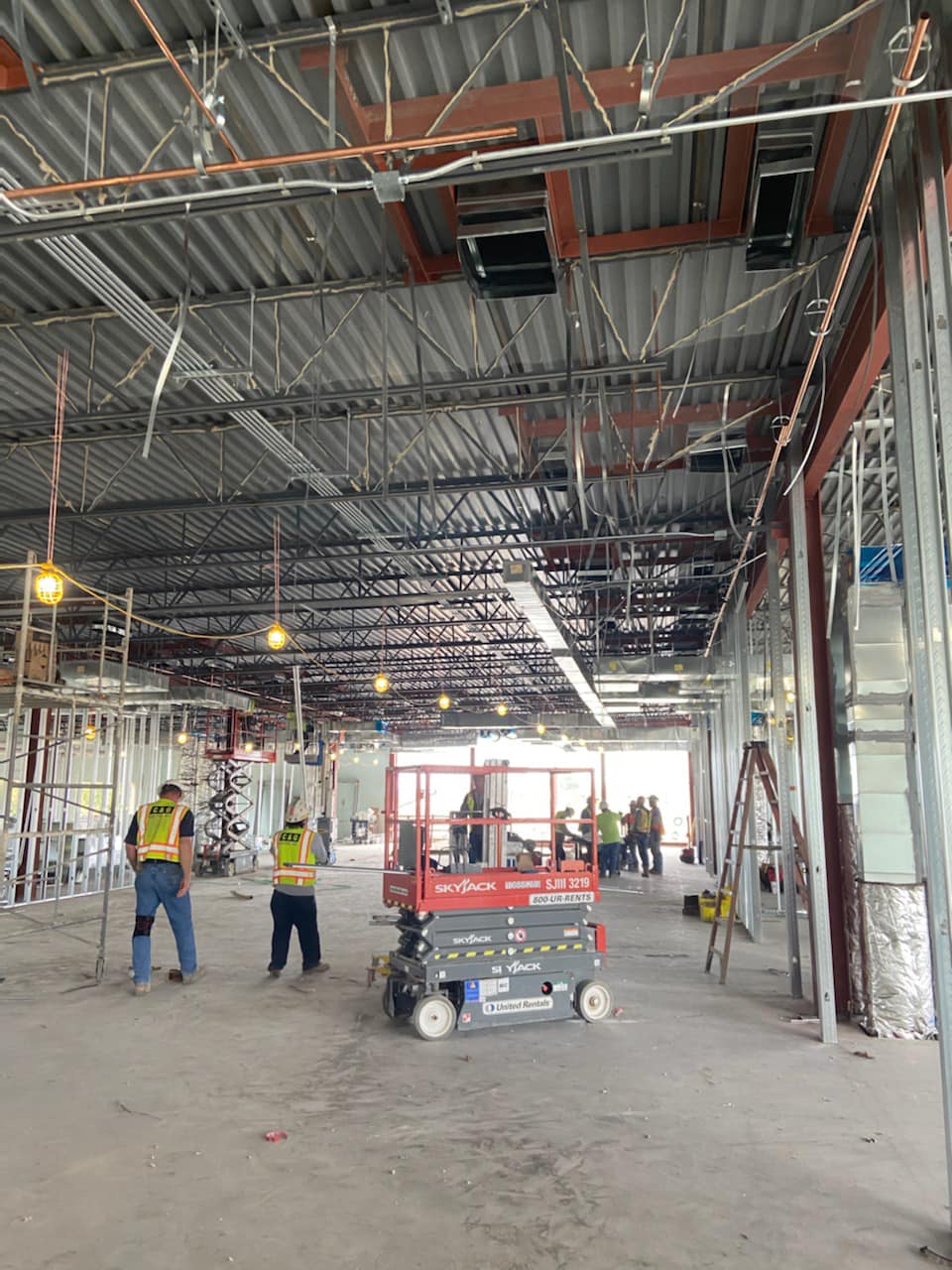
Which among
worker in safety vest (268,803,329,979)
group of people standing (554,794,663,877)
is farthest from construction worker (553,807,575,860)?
group of people standing (554,794,663,877)

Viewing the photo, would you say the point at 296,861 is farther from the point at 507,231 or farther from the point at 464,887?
the point at 507,231

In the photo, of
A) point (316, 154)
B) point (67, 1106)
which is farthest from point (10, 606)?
point (316, 154)

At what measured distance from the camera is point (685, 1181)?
4914 millimetres

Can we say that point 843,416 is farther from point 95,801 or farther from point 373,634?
point 95,801

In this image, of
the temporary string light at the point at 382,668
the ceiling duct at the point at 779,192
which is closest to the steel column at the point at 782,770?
the ceiling duct at the point at 779,192

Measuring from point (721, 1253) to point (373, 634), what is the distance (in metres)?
19.5

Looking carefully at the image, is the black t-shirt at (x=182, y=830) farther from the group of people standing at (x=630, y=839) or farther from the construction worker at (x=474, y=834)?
the group of people standing at (x=630, y=839)

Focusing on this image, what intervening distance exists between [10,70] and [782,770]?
10.3 metres

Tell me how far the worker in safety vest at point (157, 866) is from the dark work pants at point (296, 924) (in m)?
1.08

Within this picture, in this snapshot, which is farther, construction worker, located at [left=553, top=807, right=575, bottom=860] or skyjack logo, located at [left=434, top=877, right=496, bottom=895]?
construction worker, located at [left=553, top=807, right=575, bottom=860]

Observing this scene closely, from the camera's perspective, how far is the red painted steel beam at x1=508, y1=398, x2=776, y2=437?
9.54 m

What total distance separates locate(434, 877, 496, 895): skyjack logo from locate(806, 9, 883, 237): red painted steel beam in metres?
6.35

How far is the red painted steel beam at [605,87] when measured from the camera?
16.0 ft

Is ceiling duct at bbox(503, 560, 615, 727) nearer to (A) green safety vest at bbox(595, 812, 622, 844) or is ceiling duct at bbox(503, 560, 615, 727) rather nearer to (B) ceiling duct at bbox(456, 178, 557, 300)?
(B) ceiling duct at bbox(456, 178, 557, 300)
